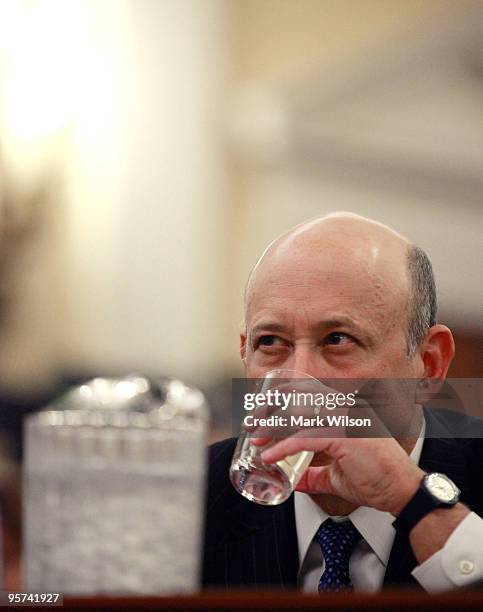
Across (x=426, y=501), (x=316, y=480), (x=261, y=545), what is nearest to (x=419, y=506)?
(x=426, y=501)

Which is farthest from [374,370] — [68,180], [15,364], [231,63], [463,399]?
[231,63]

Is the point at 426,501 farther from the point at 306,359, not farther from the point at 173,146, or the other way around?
the point at 173,146

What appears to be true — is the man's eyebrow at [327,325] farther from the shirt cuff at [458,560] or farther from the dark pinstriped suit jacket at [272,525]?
the shirt cuff at [458,560]

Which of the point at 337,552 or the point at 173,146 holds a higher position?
the point at 173,146

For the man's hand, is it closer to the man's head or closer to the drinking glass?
the drinking glass

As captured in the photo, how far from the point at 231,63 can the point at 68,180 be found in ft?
3.15

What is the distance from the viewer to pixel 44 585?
970 mm

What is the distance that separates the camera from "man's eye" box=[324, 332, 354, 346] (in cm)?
114

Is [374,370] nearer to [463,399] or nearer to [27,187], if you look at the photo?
[463,399]

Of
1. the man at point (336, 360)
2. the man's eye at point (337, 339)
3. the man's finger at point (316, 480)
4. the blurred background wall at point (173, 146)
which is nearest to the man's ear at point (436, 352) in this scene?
the man at point (336, 360)

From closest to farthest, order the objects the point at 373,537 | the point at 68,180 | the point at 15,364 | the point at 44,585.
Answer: the point at 44,585 < the point at 373,537 < the point at 15,364 < the point at 68,180

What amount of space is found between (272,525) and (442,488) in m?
0.27

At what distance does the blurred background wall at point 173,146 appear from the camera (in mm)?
4156

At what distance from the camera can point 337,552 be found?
3.69 feet
